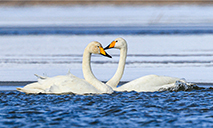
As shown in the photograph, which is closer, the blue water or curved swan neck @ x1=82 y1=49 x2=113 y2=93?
the blue water

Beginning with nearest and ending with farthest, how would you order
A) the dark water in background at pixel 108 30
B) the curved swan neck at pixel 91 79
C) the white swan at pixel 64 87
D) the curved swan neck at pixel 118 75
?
the white swan at pixel 64 87, the curved swan neck at pixel 91 79, the curved swan neck at pixel 118 75, the dark water in background at pixel 108 30

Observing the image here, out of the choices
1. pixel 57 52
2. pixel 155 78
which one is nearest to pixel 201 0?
pixel 57 52

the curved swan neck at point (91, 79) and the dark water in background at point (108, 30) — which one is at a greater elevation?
the dark water in background at point (108, 30)

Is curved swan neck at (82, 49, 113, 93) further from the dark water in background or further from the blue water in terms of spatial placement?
the dark water in background

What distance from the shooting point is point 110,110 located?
8094mm

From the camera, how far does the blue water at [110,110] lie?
7.25 metres

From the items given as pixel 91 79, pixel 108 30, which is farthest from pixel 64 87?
pixel 108 30

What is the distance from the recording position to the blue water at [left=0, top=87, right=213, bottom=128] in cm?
725

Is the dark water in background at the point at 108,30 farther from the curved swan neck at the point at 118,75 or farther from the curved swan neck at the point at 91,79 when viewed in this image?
the curved swan neck at the point at 91,79

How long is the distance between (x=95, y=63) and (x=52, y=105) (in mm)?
7793

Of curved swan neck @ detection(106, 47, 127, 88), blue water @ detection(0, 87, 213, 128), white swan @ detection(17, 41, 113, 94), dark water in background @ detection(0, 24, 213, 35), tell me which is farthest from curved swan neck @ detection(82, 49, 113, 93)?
dark water in background @ detection(0, 24, 213, 35)

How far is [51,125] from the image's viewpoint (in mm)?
7082

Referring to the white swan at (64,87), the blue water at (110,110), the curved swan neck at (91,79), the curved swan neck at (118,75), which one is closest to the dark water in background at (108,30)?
the curved swan neck at (118,75)

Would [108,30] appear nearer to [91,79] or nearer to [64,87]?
[91,79]
